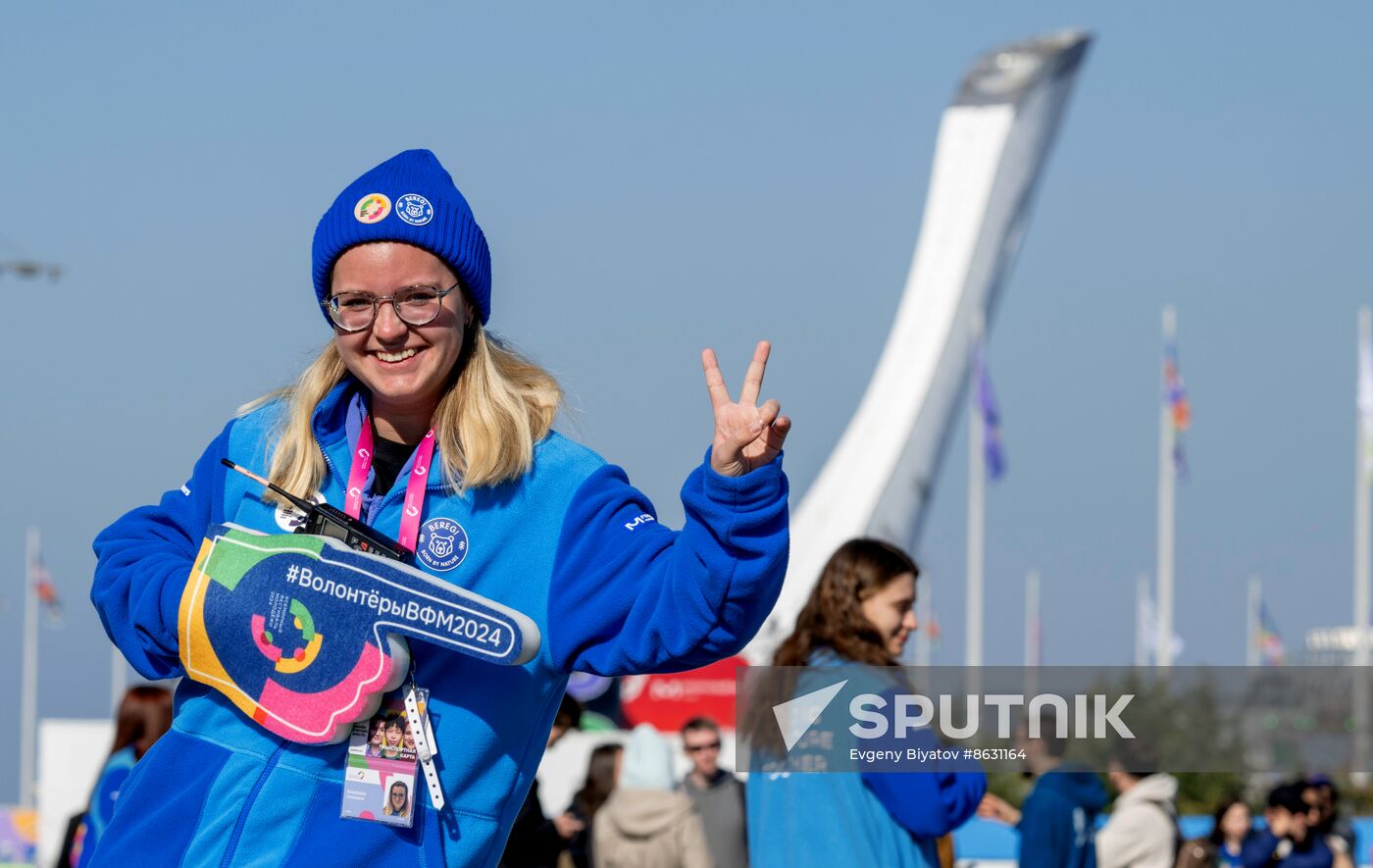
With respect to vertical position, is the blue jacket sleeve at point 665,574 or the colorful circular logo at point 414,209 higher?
the colorful circular logo at point 414,209

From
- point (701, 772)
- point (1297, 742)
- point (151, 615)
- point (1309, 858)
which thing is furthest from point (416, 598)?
point (1297, 742)

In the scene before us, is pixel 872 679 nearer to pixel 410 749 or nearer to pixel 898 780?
pixel 898 780

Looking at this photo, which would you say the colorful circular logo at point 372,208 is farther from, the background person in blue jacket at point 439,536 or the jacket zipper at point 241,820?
the jacket zipper at point 241,820

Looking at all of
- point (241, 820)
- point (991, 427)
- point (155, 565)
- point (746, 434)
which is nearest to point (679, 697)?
point (991, 427)

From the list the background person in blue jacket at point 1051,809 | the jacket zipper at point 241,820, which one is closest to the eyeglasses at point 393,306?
the jacket zipper at point 241,820

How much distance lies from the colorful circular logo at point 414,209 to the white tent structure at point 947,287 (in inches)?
1131

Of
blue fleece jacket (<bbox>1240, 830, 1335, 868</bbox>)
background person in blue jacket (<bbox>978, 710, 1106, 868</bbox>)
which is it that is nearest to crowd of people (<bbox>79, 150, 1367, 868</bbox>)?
background person in blue jacket (<bbox>978, 710, 1106, 868</bbox>)

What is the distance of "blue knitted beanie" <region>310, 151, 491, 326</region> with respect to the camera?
255cm

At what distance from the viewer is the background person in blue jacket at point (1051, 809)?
5.87 meters

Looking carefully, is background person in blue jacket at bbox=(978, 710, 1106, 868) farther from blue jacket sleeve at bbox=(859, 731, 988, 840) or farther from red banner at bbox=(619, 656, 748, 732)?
red banner at bbox=(619, 656, 748, 732)

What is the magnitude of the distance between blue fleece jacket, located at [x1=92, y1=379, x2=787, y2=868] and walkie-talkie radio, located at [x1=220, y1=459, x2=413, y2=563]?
0.08 metres

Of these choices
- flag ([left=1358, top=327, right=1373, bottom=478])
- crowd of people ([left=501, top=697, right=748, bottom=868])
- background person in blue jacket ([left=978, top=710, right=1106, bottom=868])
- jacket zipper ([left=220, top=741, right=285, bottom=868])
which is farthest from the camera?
flag ([left=1358, top=327, right=1373, bottom=478])

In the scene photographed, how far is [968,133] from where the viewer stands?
124 feet

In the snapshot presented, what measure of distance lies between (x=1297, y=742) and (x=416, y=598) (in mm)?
9774
